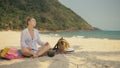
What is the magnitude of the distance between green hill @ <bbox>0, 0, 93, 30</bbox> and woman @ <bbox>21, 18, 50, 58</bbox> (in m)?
42.1

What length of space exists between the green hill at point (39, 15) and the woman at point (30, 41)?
138 ft

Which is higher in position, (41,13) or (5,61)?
(41,13)

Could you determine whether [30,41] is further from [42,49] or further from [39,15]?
[39,15]

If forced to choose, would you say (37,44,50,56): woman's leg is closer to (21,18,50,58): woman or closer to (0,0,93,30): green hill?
(21,18,50,58): woman

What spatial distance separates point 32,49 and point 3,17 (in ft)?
155

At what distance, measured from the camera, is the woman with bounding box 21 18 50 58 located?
20.4 ft

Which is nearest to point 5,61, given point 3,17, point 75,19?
point 3,17

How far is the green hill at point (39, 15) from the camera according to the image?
55644 millimetres

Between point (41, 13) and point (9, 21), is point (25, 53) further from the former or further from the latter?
point (41, 13)

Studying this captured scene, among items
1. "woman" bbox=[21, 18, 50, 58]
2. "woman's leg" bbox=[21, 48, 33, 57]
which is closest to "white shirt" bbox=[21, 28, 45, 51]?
"woman" bbox=[21, 18, 50, 58]

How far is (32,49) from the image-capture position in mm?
6500

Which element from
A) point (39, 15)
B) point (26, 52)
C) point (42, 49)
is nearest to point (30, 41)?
point (26, 52)

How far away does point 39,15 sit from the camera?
67.4m

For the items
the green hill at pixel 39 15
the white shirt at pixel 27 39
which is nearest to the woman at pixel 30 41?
the white shirt at pixel 27 39
